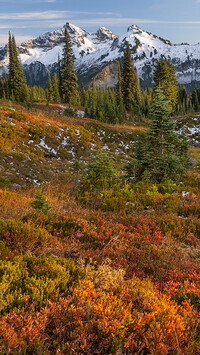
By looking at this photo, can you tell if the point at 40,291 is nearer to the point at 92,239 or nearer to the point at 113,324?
the point at 113,324

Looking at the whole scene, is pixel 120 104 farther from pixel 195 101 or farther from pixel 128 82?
pixel 195 101

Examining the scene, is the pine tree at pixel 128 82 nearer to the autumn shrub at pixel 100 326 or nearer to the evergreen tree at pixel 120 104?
the evergreen tree at pixel 120 104

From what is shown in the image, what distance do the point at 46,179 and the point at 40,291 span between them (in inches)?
522

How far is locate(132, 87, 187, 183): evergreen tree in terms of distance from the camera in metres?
14.8

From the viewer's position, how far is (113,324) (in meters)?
3.00

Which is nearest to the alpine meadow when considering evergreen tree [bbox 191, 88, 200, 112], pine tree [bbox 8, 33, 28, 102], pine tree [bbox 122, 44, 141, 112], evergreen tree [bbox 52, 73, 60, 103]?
pine tree [bbox 122, 44, 141, 112]

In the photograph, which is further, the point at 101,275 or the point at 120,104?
the point at 120,104

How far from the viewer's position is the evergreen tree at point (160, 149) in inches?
583

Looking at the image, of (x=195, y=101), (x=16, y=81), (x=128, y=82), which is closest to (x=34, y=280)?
(x=128, y=82)

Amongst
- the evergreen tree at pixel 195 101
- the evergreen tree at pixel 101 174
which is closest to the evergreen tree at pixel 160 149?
the evergreen tree at pixel 101 174

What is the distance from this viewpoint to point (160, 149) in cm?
1565

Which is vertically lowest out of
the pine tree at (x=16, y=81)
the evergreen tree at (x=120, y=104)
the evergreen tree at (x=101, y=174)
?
the evergreen tree at (x=101, y=174)

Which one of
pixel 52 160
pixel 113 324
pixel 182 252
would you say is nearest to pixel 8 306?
pixel 113 324

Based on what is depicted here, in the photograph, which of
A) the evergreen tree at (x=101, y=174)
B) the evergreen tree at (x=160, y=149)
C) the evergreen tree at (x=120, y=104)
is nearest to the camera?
the evergreen tree at (x=101, y=174)
